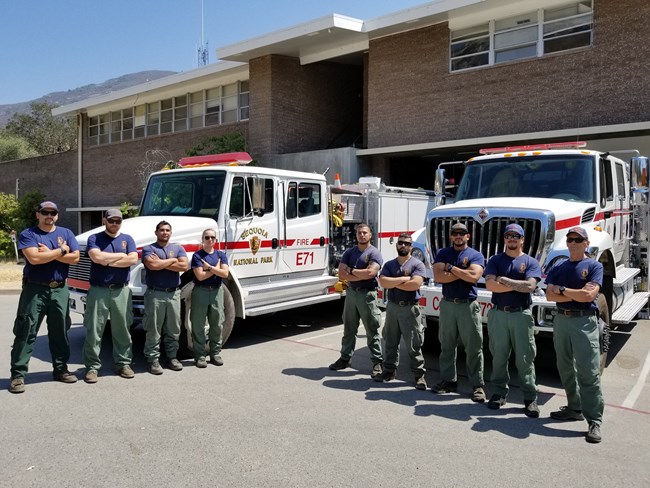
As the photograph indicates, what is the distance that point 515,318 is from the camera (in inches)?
216

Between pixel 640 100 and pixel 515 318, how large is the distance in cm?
983

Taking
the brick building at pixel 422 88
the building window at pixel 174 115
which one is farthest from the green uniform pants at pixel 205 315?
the building window at pixel 174 115

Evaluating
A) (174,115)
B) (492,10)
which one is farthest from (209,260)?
(174,115)

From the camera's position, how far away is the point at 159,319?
6.64 m

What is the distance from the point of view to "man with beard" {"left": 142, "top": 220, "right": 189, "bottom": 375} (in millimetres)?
6602

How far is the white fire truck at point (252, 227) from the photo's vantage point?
297 inches

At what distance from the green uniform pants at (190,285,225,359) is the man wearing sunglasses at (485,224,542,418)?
3.19 meters

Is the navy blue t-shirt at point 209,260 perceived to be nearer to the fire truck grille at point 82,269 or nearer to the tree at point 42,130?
the fire truck grille at point 82,269

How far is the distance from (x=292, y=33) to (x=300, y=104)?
2.97 meters

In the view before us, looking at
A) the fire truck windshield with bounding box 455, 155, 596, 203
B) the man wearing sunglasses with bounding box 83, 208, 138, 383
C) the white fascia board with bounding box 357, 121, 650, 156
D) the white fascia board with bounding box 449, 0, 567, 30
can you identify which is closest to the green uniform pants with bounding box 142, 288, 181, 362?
the man wearing sunglasses with bounding box 83, 208, 138, 383

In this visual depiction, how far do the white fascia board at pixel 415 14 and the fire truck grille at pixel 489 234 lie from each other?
9741 mm

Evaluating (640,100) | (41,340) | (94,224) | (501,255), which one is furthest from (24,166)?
(501,255)

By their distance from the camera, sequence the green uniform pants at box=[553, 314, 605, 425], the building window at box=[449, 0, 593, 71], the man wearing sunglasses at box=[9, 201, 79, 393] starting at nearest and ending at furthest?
the green uniform pants at box=[553, 314, 605, 425] < the man wearing sunglasses at box=[9, 201, 79, 393] < the building window at box=[449, 0, 593, 71]

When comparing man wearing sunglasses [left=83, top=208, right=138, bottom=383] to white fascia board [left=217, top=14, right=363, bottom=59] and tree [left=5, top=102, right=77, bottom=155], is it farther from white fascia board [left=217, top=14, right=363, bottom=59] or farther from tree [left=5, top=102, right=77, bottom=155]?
tree [left=5, top=102, right=77, bottom=155]
